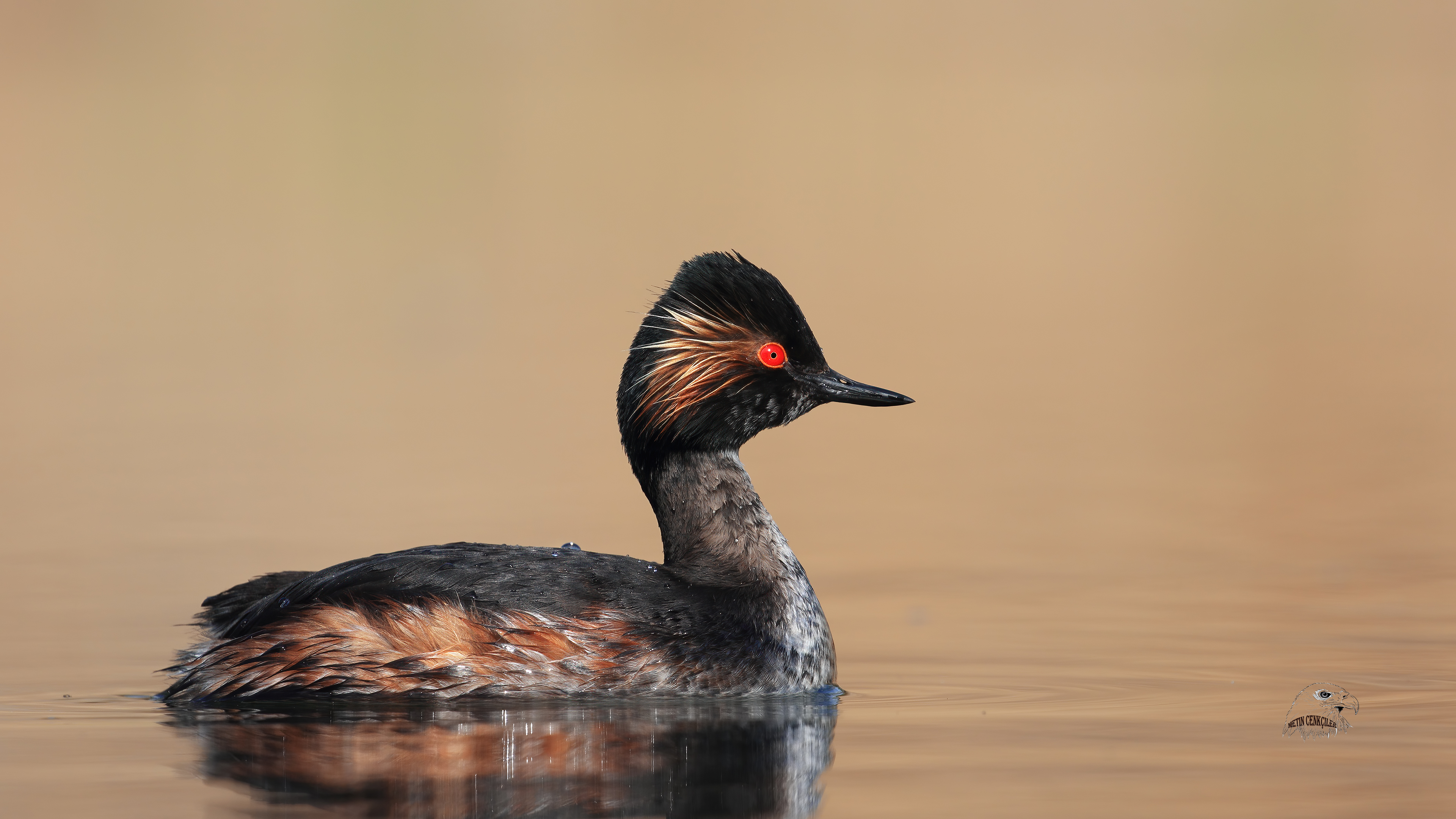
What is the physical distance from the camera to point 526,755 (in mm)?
6613

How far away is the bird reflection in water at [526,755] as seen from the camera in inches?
234

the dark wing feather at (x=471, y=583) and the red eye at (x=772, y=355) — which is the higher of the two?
the red eye at (x=772, y=355)

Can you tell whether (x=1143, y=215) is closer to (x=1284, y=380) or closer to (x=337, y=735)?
(x=1284, y=380)

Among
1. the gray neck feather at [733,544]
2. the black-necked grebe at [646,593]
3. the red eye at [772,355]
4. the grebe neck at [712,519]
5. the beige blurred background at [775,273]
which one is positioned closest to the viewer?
the black-necked grebe at [646,593]

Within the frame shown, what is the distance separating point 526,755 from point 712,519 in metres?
2.38

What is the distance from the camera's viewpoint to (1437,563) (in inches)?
430

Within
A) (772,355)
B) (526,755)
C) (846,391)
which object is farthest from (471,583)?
(846,391)

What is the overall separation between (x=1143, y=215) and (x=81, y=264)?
75.7 ft

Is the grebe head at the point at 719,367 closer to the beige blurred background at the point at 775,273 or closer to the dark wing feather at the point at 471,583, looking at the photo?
the dark wing feather at the point at 471,583

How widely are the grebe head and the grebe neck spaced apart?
3.3 inches

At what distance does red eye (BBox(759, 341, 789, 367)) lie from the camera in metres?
8.85

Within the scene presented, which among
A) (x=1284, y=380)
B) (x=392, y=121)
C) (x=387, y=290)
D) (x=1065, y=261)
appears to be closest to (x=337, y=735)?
(x=1284, y=380)
